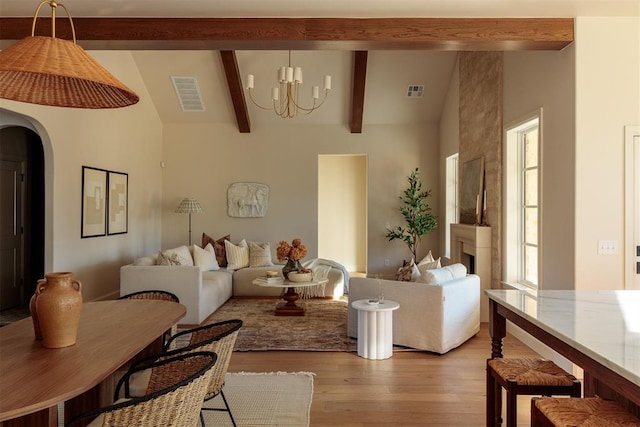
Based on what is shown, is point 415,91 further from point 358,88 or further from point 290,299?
point 290,299

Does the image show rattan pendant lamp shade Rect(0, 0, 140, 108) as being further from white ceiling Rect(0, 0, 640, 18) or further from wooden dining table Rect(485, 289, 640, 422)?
wooden dining table Rect(485, 289, 640, 422)

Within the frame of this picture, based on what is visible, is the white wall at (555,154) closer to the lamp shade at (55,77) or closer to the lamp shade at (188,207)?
the lamp shade at (55,77)

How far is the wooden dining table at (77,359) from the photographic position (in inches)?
58.9

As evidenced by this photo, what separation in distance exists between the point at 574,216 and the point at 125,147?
6.15 meters

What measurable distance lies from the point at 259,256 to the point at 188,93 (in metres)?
3.08

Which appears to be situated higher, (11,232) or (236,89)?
(236,89)


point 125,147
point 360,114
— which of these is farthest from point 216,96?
point 360,114

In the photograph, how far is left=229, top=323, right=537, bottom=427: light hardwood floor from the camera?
2.96 meters

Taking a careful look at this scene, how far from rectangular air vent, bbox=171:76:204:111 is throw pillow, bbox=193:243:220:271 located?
8.92ft

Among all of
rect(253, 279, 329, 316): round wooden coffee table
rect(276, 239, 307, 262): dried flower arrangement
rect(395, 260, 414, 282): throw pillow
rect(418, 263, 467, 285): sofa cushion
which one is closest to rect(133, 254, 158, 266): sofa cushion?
rect(253, 279, 329, 316): round wooden coffee table

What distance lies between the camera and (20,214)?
599cm

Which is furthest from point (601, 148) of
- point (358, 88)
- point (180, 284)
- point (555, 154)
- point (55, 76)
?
point (358, 88)

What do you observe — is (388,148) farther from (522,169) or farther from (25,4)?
(25,4)

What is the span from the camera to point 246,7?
3500 millimetres
